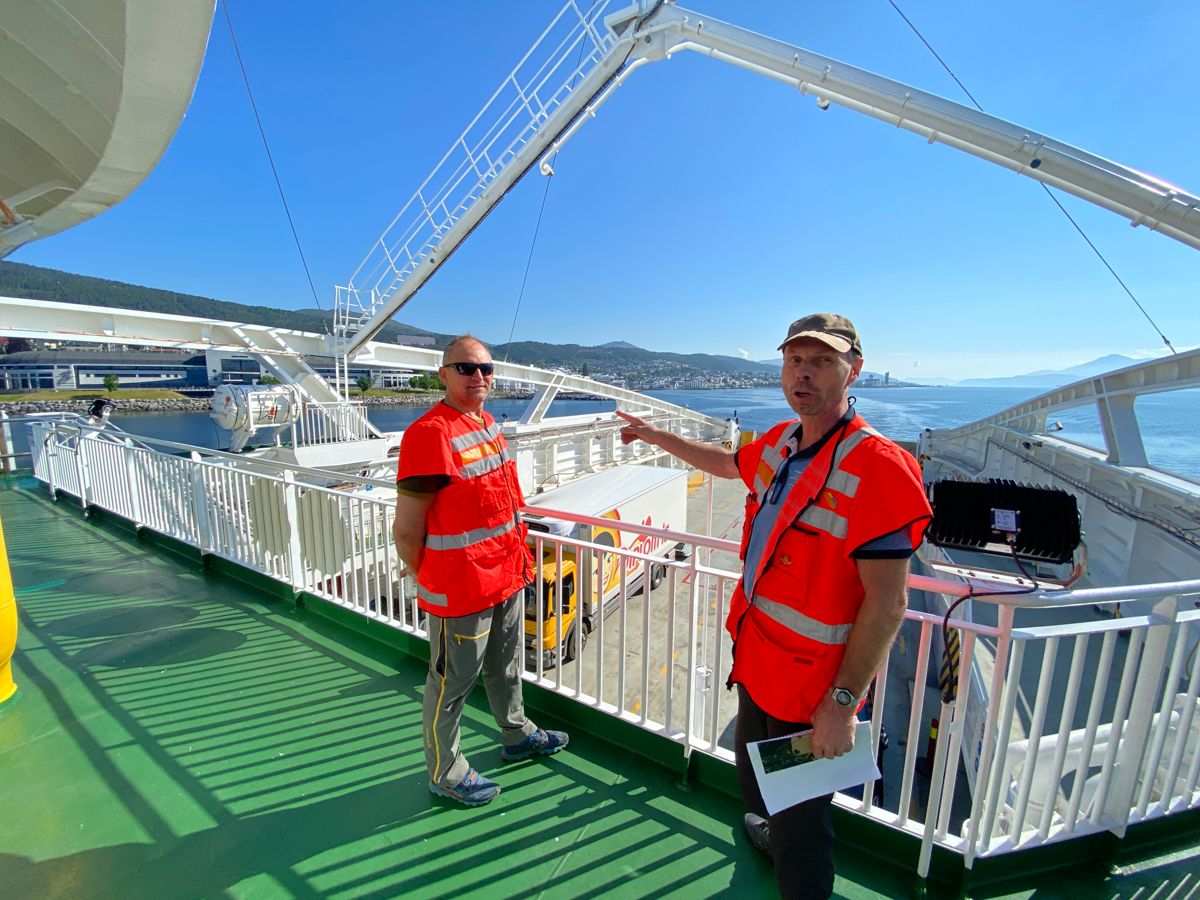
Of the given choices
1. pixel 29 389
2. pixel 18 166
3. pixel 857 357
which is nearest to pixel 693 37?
pixel 18 166

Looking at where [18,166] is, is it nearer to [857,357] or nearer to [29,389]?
[857,357]

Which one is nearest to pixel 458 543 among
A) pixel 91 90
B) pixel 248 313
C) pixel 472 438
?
pixel 472 438

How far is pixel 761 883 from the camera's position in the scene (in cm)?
184

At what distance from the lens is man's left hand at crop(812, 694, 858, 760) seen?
50.0 inches

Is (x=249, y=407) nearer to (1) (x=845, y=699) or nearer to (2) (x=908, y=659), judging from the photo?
(1) (x=845, y=699)

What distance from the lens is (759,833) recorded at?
1953 mm

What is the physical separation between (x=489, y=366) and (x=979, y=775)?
238 centimetres

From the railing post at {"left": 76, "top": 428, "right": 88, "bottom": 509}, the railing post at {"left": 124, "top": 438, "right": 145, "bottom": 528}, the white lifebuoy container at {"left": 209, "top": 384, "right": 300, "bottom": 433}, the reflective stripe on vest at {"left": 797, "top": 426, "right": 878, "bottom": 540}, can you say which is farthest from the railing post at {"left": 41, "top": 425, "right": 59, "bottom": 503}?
the reflective stripe on vest at {"left": 797, "top": 426, "right": 878, "bottom": 540}

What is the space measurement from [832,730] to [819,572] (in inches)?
15.7

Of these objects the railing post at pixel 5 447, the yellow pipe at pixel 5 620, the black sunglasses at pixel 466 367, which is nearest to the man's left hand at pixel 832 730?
the black sunglasses at pixel 466 367

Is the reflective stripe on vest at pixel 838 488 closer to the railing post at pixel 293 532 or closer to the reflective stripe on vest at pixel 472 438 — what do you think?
the reflective stripe on vest at pixel 472 438

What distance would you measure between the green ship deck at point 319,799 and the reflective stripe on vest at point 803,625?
1.20 metres

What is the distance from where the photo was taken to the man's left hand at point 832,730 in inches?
50.0

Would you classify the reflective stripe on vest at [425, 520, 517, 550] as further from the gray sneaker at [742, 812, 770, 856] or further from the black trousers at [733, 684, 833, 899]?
the gray sneaker at [742, 812, 770, 856]
